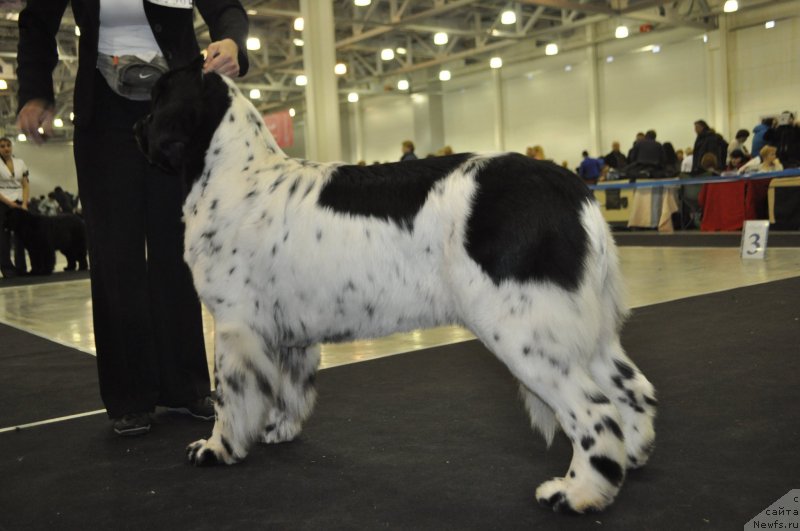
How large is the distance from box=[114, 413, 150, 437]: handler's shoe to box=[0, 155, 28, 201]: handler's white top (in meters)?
9.50

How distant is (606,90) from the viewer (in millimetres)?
23625

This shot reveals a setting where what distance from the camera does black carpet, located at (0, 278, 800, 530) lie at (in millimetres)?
2072

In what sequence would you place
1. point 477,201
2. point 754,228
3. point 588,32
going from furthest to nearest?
point 588,32 < point 754,228 < point 477,201

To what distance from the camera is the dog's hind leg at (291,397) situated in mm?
2863

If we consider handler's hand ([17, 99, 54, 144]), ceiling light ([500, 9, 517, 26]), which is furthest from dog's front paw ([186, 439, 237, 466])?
ceiling light ([500, 9, 517, 26])

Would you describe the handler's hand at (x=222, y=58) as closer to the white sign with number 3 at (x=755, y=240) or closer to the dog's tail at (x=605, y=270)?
the dog's tail at (x=605, y=270)

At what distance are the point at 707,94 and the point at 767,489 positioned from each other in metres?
21.0

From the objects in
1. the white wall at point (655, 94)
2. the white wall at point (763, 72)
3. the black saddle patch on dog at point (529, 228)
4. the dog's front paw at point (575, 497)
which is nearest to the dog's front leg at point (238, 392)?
the black saddle patch on dog at point (529, 228)

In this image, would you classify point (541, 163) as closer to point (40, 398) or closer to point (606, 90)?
point (40, 398)

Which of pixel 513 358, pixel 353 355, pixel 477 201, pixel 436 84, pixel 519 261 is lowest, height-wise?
pixel 353 355

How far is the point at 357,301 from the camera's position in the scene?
235 cm

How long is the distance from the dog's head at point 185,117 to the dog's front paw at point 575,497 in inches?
64.5

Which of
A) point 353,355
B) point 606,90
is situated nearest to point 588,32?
point 606,90

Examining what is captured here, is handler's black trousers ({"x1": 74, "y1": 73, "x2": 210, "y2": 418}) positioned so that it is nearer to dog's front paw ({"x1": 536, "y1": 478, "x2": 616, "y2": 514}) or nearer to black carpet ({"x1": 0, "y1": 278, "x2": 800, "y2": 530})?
black carpet ({"x1": 0, "y1": 278, "x2": 800, "y2": 530})
